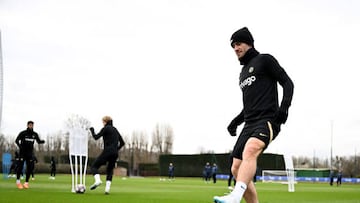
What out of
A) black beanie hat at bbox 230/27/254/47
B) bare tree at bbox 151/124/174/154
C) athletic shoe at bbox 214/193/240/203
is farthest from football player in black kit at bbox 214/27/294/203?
bare tree at bbox 151/124/174/154

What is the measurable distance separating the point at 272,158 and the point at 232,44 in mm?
57692

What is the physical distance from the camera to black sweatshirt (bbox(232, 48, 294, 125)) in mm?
6809

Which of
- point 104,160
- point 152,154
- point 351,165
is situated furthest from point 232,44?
point 152,154

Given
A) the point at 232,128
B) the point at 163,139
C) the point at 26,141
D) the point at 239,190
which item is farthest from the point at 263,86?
the point at 163,139

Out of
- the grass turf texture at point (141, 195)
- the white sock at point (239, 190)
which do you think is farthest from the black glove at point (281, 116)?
the grass turf texture at point (141, 195)

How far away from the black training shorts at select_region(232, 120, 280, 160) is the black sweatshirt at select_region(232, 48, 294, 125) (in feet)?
0.28

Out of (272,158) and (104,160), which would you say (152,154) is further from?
(104,160)

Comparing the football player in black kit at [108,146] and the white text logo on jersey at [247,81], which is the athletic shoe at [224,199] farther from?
the football player in black kit at [108,146]

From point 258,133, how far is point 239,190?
2.35 feet

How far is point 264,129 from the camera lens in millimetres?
6645

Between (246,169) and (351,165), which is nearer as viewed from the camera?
(246,169)

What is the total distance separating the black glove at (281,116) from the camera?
6578mm

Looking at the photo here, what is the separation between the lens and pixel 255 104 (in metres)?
6.88

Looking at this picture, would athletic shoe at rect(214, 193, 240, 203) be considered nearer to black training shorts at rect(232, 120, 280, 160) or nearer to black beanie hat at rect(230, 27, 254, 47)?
black training shorts at rect(232, 120, 280, 160)
